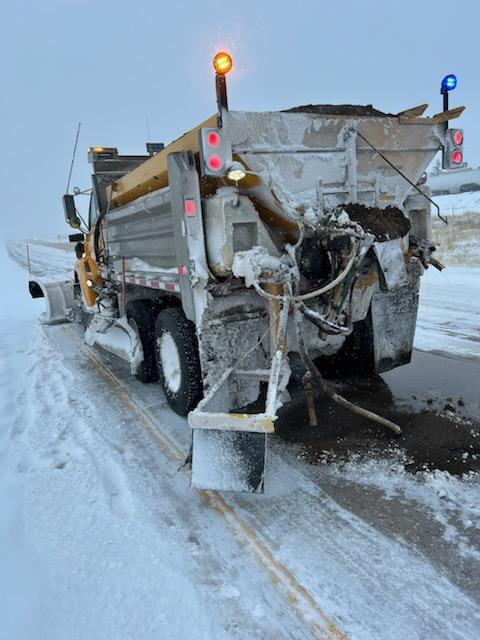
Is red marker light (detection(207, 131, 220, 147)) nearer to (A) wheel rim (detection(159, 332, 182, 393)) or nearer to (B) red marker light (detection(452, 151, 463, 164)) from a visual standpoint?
(A) wheel rim (detection(159, 332, 182, 393))

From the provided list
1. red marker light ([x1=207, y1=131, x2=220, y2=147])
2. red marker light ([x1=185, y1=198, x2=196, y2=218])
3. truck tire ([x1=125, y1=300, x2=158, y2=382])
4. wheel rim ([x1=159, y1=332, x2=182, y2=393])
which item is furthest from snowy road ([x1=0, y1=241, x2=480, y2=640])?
red marker light ([x1=207, y1=131, x2=220, y2=147])

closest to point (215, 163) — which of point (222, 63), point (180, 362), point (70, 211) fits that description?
point (222, 63)

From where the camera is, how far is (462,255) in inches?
563

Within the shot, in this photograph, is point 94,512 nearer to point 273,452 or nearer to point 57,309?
point 273,452

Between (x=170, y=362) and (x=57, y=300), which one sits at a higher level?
(x=57, y=300)

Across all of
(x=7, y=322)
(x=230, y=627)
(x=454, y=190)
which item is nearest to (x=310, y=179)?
(x=230, y=627)

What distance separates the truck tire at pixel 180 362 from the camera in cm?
431

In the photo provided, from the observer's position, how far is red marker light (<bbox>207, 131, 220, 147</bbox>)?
333 centimetres

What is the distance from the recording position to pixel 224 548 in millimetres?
2729

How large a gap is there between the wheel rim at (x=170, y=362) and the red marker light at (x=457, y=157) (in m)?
3.02

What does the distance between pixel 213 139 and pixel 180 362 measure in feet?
6.30

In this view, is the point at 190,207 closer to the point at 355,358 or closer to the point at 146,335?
the point at 146,335

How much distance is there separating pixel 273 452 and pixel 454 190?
4686 centimetres

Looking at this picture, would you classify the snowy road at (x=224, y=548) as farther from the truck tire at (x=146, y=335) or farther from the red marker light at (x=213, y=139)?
the red marker light at (x=213, y=139)
